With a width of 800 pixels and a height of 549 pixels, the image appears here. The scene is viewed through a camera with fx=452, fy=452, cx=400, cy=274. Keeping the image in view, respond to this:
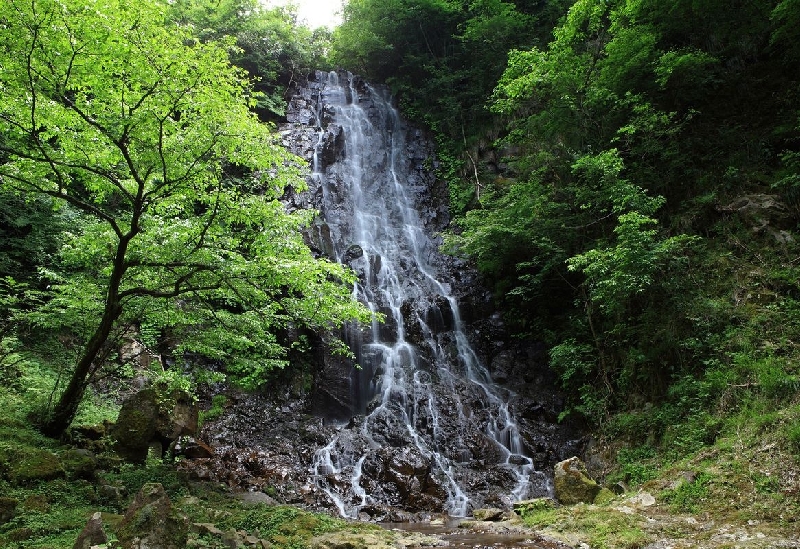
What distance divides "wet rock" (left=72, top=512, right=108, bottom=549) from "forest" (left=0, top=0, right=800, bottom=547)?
2.97 m

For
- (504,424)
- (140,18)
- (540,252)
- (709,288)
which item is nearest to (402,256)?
Answer: (540,252)

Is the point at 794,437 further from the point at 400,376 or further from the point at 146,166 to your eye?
the point at 146,166

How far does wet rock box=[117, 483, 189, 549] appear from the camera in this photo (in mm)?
4285

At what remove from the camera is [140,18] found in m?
5.81

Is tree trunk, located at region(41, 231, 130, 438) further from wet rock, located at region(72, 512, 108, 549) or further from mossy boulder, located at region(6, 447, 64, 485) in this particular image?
wet rock, located at region(72, 512, 108, 549)

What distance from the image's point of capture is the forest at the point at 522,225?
6012 mm

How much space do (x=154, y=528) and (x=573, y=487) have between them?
22.5 feet

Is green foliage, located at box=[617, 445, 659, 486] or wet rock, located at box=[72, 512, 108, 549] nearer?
wet rock, located at box=[72, 512, 108, 549]

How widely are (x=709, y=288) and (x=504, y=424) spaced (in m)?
6.29

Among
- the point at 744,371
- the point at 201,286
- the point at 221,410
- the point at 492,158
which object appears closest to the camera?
the point at 201,286

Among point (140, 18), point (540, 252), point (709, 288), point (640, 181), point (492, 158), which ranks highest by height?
point (492, 158)

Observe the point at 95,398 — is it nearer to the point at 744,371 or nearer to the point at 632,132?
the point at 744,371

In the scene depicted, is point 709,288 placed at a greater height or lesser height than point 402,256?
lesser

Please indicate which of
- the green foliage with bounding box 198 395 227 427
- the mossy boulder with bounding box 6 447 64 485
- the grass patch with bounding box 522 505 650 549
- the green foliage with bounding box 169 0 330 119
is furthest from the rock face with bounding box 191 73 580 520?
the green foliage with bounding box 169 0 330 119
